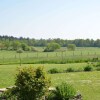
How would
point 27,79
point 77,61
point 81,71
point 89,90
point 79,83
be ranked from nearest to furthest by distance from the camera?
point 27,79, point 89,90, point 79,83, point 81,71, point 77,61

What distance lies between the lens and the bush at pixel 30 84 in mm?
12469

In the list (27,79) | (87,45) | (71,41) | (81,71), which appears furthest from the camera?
(71,41)

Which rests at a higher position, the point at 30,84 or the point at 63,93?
the point at 30,84

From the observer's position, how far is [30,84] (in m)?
12.4

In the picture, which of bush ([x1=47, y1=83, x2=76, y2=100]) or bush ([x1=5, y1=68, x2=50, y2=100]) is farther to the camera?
bush ([x1=47, y1=83, x2=76, y2=100])

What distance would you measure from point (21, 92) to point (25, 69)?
39.0 inches

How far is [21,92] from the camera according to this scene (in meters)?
12.6

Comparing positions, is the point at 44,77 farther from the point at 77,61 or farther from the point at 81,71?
the point at 77,61

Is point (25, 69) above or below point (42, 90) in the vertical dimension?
above

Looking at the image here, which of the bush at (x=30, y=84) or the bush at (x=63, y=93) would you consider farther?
the bush at (x=63, y=93)

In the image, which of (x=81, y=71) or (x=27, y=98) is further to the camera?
(x=81, y=71)

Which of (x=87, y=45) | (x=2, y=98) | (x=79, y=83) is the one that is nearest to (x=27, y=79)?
(x=2, y=98)

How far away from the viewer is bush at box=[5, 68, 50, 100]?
491 inches

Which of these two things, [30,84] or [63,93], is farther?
[63,93]
